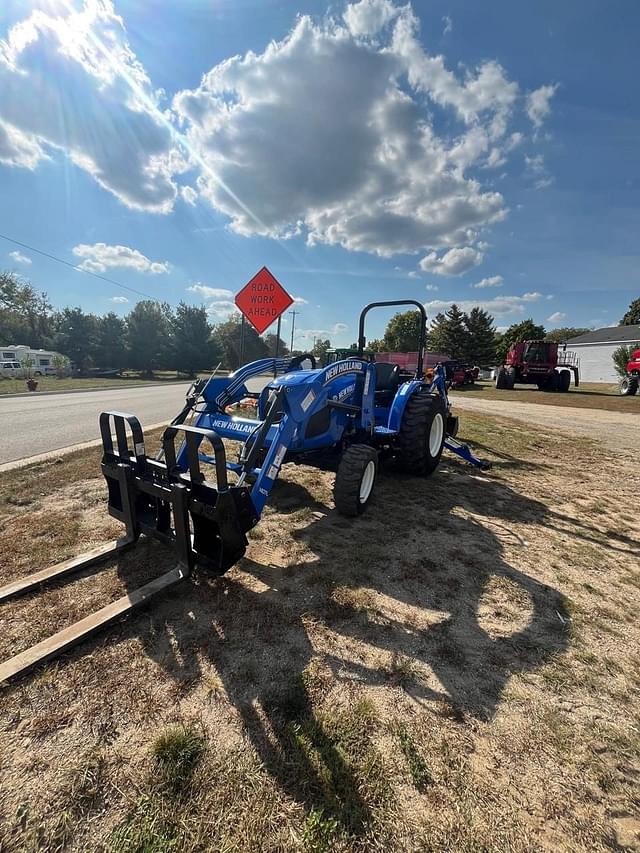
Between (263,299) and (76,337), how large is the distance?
48537 millimetres

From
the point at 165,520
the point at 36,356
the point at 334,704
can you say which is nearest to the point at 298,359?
the point at 165,520

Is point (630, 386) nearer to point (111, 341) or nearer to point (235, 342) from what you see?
point (111, 341)

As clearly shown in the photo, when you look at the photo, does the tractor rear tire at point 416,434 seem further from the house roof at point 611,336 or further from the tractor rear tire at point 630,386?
the house roof at point 611,336

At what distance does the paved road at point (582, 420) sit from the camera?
29.7 feet

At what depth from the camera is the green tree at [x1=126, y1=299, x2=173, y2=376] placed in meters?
46.4

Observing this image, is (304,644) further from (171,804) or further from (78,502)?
(78,502)

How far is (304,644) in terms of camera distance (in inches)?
89.0

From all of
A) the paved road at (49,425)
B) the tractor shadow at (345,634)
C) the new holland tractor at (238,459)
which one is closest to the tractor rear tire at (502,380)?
the paved road at (49,425)

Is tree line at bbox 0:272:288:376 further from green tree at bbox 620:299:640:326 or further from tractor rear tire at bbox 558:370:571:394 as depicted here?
green tree at bbox 620:299:640:326

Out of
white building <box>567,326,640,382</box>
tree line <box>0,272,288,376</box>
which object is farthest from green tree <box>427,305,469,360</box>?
tree line <box>0,272,288,376</box>

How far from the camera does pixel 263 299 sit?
727cm

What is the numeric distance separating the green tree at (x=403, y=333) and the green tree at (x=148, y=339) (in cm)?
3908

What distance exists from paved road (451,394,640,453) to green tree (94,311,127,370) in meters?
44.4

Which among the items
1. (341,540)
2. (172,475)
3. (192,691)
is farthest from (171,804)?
(341,540)
